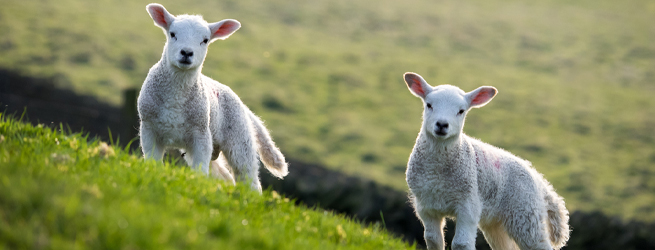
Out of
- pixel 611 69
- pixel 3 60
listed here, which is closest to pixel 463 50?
pixel 611 69

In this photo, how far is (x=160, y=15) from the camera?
5.19 meters

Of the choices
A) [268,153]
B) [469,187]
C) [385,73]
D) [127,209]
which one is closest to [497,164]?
[469,187]

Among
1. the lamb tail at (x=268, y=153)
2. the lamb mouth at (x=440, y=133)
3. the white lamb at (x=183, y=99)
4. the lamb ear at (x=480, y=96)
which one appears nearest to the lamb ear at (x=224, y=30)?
the white lamb at (x=183, y=99)

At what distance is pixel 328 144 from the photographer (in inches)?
791

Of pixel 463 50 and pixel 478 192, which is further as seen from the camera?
pixel 463 50

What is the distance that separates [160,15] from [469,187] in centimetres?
311

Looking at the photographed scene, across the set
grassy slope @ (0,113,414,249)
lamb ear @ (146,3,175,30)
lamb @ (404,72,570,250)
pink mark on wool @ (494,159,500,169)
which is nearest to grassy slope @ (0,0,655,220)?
lamb @ (404,72,570,250)

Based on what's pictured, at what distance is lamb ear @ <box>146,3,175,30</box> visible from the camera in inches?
201

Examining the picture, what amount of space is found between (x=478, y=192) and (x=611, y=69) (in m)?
30.2

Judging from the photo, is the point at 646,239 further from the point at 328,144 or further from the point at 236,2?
the point at 236,2

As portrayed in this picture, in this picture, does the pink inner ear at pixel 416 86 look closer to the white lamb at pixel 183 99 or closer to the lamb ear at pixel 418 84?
the lamb ear at pixel 418 84

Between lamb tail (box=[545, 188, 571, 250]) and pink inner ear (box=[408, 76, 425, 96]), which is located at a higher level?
pink inner ear (box=[408, 76, 425, 96])

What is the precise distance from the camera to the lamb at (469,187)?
194 inches

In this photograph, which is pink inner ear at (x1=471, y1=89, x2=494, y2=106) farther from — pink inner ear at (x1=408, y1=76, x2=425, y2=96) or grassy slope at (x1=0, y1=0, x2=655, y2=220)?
grassy slope at (x1=0, y1=0, x2=655, y2=220)
